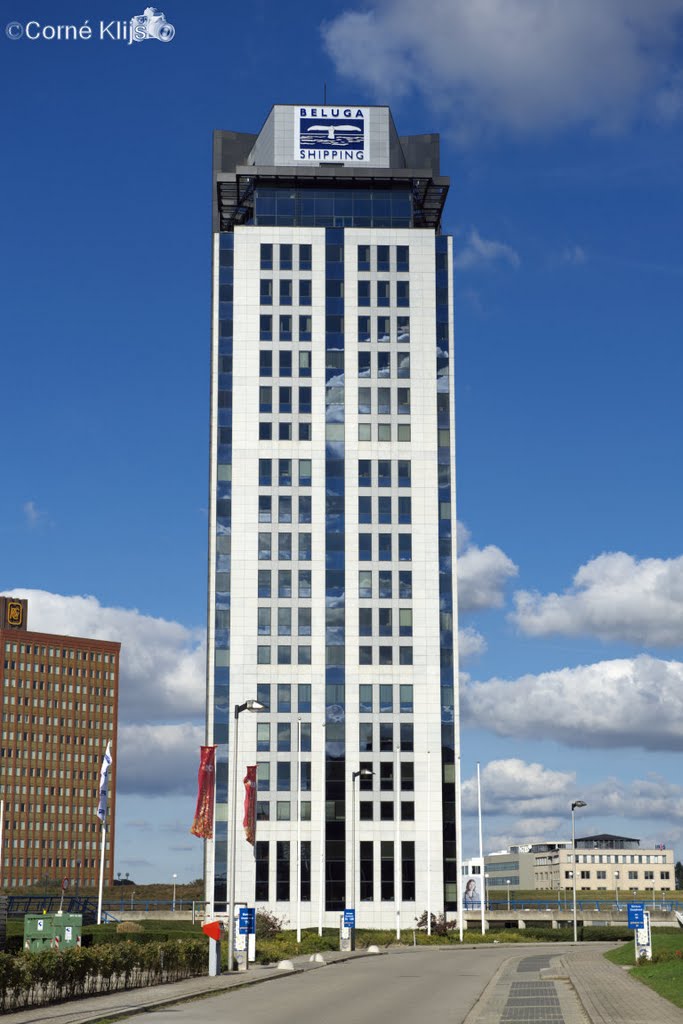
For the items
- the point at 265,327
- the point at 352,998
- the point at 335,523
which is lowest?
the point at 352,998

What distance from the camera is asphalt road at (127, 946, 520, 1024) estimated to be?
3525 cm

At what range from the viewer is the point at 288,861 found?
123 m

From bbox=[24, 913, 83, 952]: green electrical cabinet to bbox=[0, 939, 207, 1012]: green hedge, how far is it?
9.99 meters

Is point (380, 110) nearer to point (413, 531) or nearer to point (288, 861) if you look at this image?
point (413, 531)

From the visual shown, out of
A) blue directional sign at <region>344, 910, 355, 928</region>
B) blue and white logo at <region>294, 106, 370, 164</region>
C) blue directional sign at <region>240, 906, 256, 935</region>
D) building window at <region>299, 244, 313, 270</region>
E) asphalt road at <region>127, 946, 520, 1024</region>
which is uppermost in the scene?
blue and white logo at <region>294, 106, 370, 164</region>

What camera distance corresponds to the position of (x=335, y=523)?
131125mm

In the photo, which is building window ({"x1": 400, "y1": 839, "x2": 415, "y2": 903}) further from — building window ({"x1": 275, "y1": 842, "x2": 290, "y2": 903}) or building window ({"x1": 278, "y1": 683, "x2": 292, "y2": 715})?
building window ({"x1": 278, "y1": 683, "x2": 292, "y2": 715})

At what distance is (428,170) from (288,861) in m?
71.3

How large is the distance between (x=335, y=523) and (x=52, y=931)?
236 ft

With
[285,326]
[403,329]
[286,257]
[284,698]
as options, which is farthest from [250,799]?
[286,257]

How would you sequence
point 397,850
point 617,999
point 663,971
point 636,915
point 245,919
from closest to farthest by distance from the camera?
point 617,999 → point 663,971 → point 636,915 → point 245,919 → point 397,850

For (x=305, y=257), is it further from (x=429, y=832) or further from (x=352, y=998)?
Result: (x=352, y=998)

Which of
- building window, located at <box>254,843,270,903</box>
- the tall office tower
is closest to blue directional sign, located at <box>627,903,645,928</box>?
the tall office tower

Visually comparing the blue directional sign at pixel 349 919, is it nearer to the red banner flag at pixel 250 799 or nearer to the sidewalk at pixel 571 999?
the red banner flag at pixel 250 799
